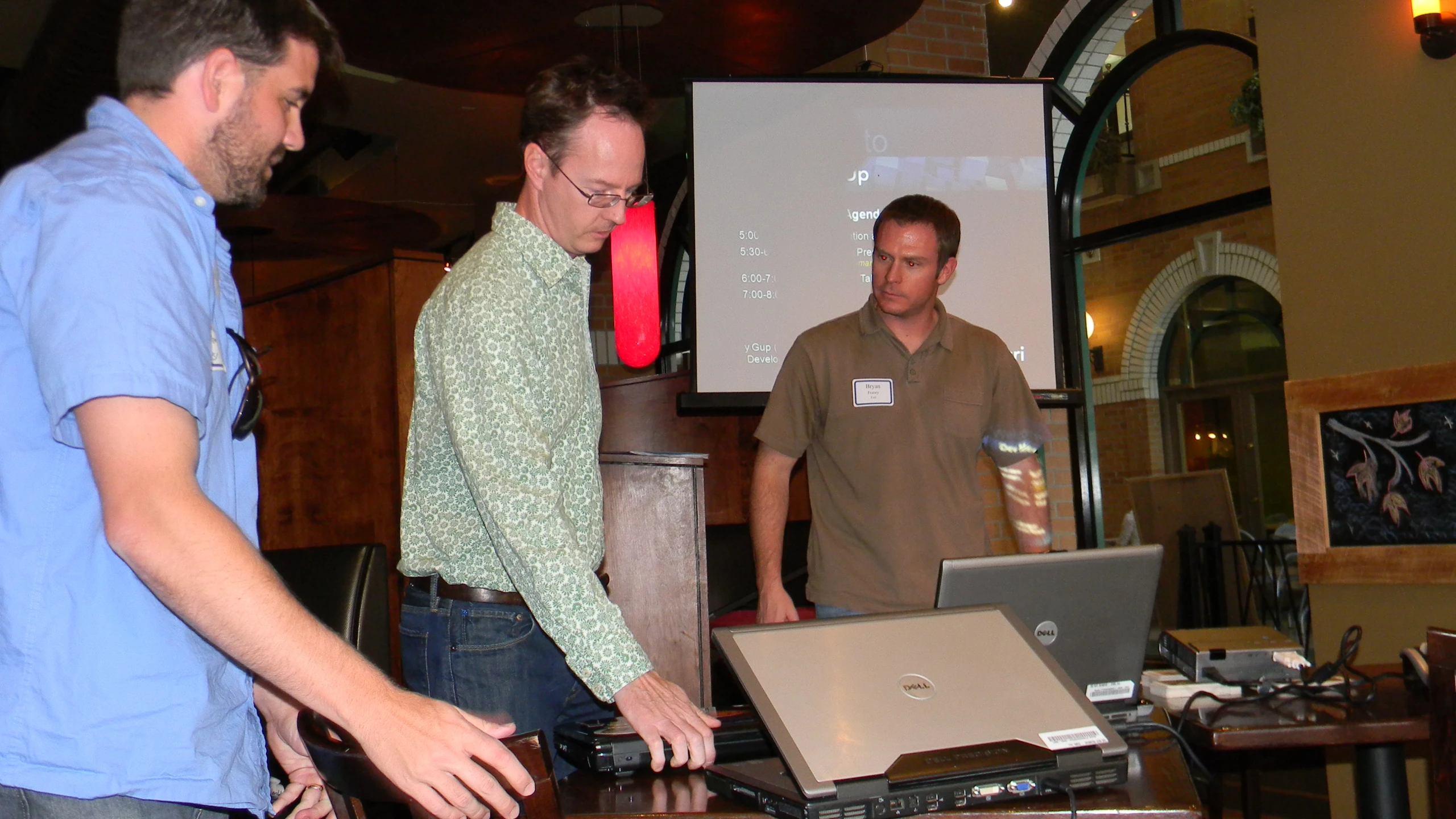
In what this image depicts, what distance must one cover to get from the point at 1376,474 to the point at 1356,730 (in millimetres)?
1742

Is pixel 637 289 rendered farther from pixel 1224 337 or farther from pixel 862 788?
pixel 1224 337

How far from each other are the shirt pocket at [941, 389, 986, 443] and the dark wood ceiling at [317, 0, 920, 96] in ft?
5.72

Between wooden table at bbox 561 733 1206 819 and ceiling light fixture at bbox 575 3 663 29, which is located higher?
ceiling light fixture at bbox 575 3 663 29

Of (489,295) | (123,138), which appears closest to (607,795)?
(489,295)

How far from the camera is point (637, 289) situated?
479 cm

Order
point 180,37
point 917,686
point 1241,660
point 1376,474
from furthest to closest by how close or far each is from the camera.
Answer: point 1376,474
point 1241,660
point 917,686
point 180,37

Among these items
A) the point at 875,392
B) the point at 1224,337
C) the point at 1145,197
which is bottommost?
the point at 875,392

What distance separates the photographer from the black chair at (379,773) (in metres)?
0.87

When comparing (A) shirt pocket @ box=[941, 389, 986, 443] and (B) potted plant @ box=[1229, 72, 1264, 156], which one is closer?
(A) shirt pocket @ box=[941, 389, 986, 443]

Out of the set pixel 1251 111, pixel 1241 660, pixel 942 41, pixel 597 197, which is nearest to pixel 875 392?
pixel 1241 660

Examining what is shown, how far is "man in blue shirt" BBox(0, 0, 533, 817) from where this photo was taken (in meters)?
0.83

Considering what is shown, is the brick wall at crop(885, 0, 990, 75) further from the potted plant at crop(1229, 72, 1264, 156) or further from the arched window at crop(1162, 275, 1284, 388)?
the arched window at crop(1162, 275, 1284, 388)

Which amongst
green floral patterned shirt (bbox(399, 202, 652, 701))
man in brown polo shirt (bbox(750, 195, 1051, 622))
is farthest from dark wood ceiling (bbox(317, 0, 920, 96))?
green floral patterned shirt (bbox(399, 202, 652, 701))

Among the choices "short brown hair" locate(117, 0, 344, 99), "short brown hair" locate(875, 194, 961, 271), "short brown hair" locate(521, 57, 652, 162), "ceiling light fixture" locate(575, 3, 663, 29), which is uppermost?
"ceiling light fixture" locate(575, 3, 663, 29)
